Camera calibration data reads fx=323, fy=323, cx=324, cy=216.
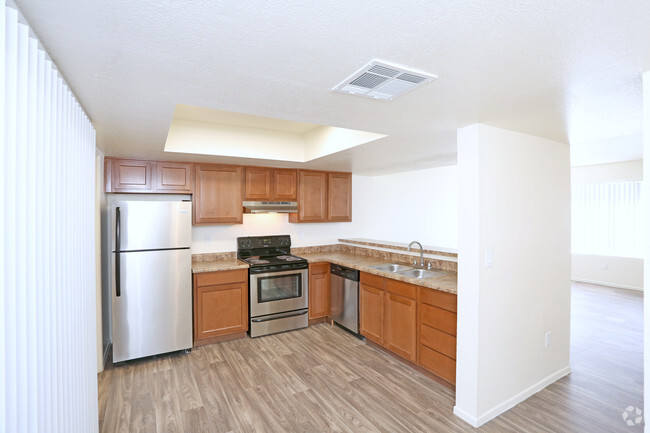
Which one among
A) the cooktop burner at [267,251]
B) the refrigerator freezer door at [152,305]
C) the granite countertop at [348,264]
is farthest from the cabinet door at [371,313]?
the refrigerator freezer door at [152,305]

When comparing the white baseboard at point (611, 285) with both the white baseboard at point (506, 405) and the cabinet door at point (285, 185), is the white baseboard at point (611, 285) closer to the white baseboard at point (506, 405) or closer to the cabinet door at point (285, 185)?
the white baseboard at point (506, 405)

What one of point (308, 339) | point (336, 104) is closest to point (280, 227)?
point (308, 339)

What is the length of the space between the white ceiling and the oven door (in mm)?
2319

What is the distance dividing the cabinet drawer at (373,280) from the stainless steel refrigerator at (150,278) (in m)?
2.00

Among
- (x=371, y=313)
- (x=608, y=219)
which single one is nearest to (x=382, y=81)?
(x=371, y=313)

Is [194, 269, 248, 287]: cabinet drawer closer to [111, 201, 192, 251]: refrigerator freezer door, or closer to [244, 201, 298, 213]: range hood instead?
[111, 201, 192, 251]: refrigerator freezer door

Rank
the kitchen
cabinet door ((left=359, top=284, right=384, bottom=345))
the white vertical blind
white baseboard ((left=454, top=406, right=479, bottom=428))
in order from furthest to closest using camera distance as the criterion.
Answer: cabinet door ((left=359, top=284, right=384, bottom=345))
white baseboard ((left=454, top=406, right=479, bottom=428))
the kitchen
the white vertical blind

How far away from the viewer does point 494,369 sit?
254cm

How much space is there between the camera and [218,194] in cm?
410

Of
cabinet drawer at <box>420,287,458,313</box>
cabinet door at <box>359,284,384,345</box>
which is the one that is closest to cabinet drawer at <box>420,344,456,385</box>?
cabinet drawer at <box>420,287,458,313</box>

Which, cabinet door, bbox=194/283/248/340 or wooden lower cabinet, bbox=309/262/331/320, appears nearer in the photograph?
cabinet door, bbox=194/283/248/340

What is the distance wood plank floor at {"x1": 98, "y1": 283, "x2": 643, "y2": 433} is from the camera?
7.93ft

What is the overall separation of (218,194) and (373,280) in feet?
7.20

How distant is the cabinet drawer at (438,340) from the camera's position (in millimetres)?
2798
